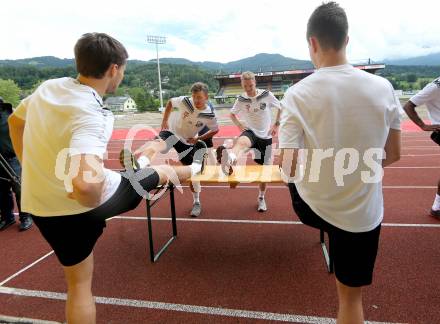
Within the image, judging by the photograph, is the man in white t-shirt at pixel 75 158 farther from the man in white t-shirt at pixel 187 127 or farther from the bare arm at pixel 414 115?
the bare arm at pixel 414 115

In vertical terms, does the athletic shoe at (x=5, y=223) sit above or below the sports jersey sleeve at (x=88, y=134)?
below

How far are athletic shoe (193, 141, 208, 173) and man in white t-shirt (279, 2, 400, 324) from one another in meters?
2.10

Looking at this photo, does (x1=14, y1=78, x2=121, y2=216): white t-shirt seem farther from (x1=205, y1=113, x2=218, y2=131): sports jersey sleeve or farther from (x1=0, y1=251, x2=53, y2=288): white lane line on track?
(x1=205, y1=113, x2=218, y2=131): sports jersey sleeve

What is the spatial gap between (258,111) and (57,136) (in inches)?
135

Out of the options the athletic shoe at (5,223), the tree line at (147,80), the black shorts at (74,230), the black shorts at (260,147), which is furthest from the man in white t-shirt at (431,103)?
the tree line at (147,80)

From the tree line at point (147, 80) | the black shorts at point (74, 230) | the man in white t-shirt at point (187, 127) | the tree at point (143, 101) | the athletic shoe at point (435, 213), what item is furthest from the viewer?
the tree at point (143, 101)

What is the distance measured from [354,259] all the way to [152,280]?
77.8 inches

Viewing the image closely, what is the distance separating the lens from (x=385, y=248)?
319 centimetres

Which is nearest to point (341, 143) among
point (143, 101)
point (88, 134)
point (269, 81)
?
point (88, 134)

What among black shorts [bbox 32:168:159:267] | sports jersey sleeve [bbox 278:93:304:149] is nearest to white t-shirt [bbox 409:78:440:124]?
sports jersey sleeve [bbox 278:93:304:149]

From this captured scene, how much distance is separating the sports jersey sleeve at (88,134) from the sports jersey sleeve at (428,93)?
358 centimetres

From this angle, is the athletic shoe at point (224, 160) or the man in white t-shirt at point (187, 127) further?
the man in white t-shirt at point (187, 127)

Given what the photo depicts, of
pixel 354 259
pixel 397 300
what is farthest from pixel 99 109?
pixel 397 300

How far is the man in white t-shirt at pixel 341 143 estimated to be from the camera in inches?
49.5
